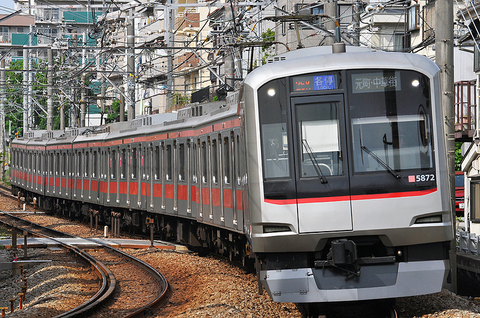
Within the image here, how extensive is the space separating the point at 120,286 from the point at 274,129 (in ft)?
18.3

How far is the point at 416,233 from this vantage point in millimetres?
7109

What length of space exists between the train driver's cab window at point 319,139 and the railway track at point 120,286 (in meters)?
3.32

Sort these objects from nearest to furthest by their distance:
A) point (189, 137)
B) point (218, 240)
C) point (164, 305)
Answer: point (164, 305) → point (218, 240) → point (189, 137)

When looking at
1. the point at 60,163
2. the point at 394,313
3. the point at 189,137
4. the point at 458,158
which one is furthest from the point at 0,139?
the point at 394,313

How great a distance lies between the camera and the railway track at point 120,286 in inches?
377

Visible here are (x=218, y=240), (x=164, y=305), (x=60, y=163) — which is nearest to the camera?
(x=164, y=305)

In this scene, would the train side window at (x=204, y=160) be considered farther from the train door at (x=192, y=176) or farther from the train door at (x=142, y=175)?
the train door at (x=142, y=175)

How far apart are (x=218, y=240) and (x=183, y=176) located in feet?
8.11

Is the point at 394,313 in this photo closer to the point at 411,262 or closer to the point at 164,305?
the point at 411,262

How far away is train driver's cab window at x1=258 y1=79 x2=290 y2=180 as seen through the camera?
24.0 feet

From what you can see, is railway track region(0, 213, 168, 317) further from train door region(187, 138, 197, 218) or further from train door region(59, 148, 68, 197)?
train door region(59, 148, 68, 197)

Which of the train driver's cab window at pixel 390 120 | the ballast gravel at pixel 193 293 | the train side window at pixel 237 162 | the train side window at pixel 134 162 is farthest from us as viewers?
the train side window at pixel 134 162

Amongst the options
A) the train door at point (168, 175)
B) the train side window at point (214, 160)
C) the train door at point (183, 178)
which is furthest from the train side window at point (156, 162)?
the train side window at point (214, 160)

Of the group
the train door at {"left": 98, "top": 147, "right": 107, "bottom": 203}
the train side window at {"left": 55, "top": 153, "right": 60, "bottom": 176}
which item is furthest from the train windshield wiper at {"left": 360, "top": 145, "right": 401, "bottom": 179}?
the train side window at {"left": 55, "top": 153, "right": 60, "bottom": 176}
